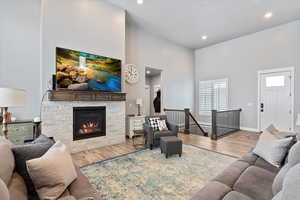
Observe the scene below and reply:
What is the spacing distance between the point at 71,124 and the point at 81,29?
93.0 inches

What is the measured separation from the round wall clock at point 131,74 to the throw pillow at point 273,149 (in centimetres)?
393

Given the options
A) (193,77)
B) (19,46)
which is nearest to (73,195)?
(19,46)

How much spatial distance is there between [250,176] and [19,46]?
15.3 ft

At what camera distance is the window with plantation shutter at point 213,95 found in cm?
641

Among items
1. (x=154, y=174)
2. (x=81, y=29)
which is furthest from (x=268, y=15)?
(x=154, y=174)

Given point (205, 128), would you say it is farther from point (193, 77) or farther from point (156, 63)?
point (156, 63)

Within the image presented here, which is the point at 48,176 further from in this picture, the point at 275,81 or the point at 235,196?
the point at 275,81

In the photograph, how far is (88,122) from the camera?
11.9 feet

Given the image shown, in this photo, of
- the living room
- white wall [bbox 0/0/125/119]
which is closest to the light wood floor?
the living room

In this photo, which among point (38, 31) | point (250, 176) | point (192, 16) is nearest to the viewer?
point (250, 176)

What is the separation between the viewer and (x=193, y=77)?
747cm

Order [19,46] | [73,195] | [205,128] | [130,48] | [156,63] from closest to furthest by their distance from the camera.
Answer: [73,195], [19,46], [130,48], [156,63], [205,128]

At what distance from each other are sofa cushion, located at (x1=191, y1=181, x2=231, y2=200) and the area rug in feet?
2.37

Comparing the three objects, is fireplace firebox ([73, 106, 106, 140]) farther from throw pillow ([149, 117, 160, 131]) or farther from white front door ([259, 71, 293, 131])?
white front door ([259, 71, 293, 131])
